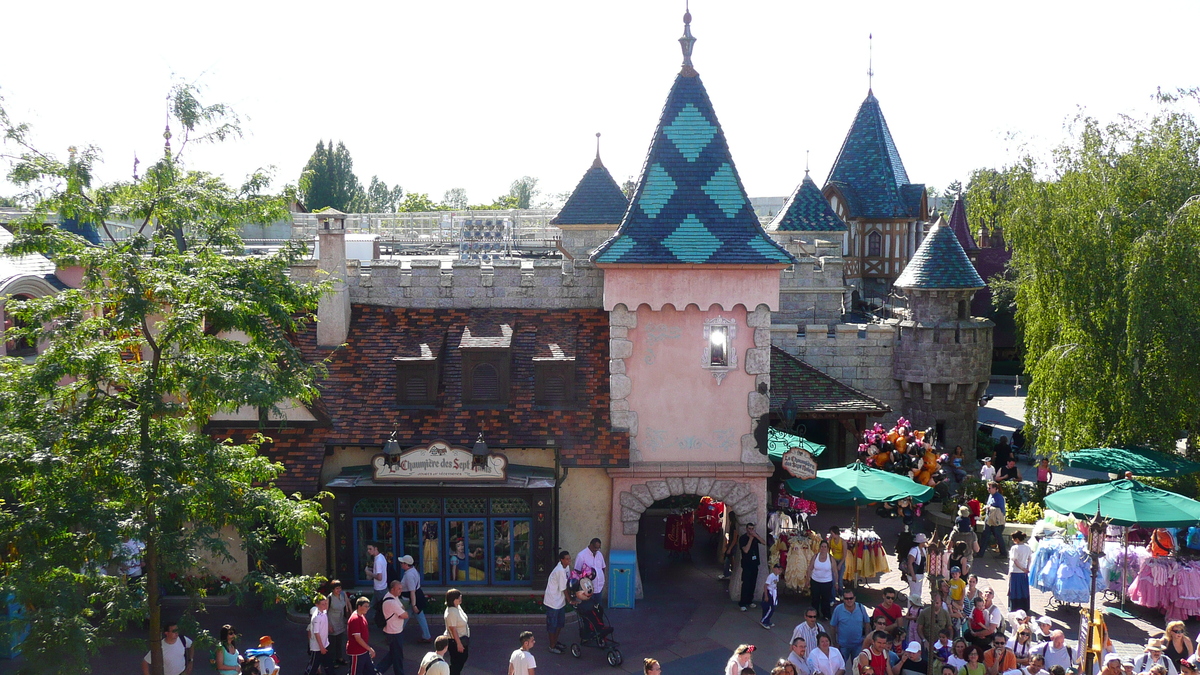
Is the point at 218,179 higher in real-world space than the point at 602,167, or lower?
lower

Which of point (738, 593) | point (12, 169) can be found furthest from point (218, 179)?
point (738, 593)

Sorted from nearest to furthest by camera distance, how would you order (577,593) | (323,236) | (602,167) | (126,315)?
(126,315)
(577,593)
(323,236)
(602,167)

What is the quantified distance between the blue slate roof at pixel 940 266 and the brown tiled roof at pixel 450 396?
36.9 ft

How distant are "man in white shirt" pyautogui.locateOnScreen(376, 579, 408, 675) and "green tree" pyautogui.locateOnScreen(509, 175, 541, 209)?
316 feet

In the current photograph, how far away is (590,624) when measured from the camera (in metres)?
14.5

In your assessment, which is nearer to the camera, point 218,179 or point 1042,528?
point 218,179

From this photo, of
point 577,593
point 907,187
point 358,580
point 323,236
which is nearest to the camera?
point 577,593

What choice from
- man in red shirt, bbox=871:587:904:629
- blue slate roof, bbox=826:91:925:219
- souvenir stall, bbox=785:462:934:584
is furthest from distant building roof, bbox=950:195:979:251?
man in red shirt, bbox=871:587:904:629

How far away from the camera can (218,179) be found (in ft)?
38.0

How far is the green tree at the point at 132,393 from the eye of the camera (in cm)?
971

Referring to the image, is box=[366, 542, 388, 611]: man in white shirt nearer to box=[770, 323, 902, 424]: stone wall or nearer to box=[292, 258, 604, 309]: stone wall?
box=[292, 258, 604, 309]: stone wall

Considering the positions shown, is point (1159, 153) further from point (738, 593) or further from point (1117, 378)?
point (738, 593)

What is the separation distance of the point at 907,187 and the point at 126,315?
108ft

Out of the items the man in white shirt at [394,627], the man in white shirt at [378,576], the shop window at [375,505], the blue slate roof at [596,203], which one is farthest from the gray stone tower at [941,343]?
the man in white shirt at [394,627]
